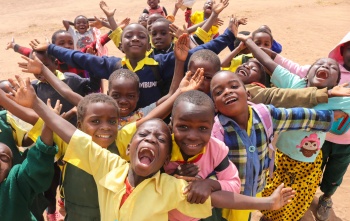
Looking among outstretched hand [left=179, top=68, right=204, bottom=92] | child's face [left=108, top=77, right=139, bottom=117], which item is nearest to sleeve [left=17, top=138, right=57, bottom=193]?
child's face [left=108, top=77, right=139, bottom=117]

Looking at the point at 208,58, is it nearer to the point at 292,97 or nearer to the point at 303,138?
the point at 292,97

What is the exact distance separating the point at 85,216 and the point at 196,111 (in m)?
0.85

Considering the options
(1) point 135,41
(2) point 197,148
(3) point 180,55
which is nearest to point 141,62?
(1) point 135,41

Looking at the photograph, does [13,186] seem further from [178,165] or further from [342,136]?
[342,136]

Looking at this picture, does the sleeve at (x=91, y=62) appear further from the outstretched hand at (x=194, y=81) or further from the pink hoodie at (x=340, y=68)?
the pink hoodie at (x=340, y=68)

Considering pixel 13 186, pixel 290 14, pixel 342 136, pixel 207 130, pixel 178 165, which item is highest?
pixel 207 130

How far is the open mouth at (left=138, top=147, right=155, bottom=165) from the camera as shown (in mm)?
1837

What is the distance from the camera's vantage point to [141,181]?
1877 mm

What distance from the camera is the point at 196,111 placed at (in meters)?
1.96

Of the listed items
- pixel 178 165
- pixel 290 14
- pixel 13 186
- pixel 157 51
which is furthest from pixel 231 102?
pixel 290 14

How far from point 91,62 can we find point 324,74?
5.98 feet

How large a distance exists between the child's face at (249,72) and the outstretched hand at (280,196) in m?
1.16

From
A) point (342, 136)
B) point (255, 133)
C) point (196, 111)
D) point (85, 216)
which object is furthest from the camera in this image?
point (342, 136)

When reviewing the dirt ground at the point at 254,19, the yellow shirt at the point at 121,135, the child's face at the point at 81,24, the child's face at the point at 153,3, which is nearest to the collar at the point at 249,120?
the yellow shirt at the point at 121,135
